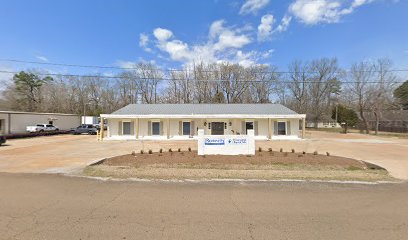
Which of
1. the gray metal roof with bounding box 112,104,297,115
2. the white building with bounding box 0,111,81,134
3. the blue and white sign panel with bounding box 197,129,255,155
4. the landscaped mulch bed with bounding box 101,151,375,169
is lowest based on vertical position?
the landscaped mulch bed with bounding box 101,151,375,169

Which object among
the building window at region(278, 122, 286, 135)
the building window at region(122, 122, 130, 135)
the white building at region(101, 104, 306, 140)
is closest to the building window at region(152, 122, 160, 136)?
the white building at region(101, 104, 306, 140)

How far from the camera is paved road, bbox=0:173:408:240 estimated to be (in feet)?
14.3

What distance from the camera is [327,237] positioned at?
4.22m

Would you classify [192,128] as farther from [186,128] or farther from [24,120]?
[24,120]

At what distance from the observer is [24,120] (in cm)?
3681

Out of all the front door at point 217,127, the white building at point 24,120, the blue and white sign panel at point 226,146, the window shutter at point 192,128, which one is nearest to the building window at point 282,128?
the front door at point 217,127

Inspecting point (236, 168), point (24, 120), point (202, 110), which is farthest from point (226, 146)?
point (24, 120)

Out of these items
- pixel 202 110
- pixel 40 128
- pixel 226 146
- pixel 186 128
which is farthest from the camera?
pixel 40 128

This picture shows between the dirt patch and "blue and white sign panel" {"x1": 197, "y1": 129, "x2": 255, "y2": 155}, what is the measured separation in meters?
0.53

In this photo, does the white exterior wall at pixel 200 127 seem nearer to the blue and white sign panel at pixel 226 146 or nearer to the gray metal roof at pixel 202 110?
the gray metal roof at pixel 202 110

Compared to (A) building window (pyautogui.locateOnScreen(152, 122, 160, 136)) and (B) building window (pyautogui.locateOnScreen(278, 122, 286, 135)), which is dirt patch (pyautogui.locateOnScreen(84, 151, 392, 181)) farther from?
(B) building window (pyautogui.locateOnScreen(278, 122, 286, 135))

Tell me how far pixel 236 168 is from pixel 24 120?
3781cm

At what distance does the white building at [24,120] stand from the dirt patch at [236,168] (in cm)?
2970

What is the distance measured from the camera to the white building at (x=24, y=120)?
3328cm
